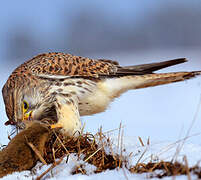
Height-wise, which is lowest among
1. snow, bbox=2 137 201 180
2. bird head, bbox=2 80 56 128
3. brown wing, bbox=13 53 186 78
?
snow, bbox=2 137 201 180

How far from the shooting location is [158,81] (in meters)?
3.57

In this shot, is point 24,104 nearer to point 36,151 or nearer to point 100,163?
point 36,151

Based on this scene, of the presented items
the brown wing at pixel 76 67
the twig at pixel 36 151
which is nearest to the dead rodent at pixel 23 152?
the twig at pixel 36 151

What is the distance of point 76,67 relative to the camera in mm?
3508

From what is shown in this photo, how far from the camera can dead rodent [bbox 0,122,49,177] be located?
224 cm

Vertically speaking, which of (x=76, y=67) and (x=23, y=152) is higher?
(x=76, y=67)

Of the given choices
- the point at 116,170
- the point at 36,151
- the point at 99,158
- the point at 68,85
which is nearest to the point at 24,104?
the point at 68,85

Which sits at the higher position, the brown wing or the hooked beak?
the brown wing

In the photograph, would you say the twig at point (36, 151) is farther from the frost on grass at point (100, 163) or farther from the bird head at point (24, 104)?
the bird head at point (24, 104)

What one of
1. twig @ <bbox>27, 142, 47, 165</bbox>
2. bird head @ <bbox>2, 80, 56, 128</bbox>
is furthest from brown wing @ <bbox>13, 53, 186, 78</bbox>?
twig @ <bbox>27, 142, 47, 165</bbox>

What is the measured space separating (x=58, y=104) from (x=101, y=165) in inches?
44.9

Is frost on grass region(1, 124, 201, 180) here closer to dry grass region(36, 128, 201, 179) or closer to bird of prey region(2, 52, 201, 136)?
dry grass region(36, 128, 201, 179)

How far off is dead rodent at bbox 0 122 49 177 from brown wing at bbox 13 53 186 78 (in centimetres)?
90

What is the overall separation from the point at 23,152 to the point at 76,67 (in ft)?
4.64
